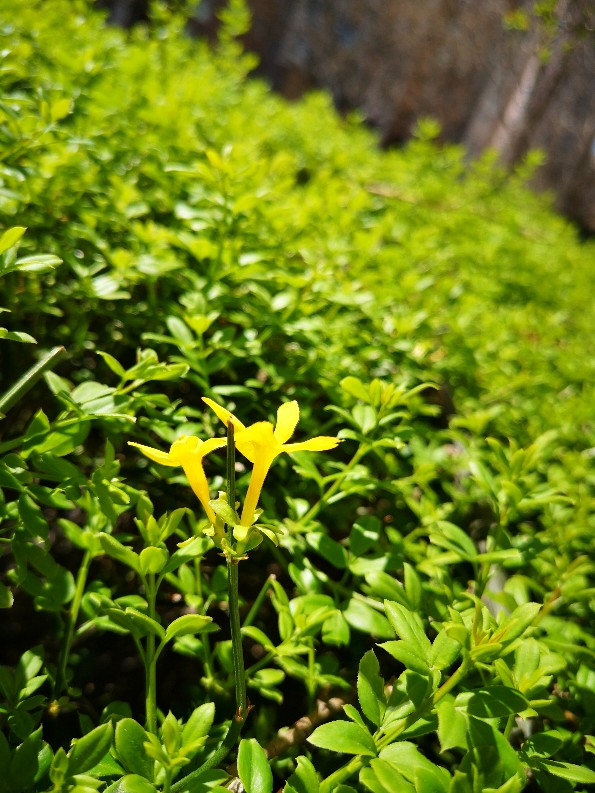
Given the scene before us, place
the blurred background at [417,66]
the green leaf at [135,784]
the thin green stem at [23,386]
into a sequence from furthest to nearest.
A: the blurred background at [417,66] < the thin green stem at [23,386] < the green leaf at [135,784]

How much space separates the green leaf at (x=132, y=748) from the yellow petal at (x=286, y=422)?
1.27 ft

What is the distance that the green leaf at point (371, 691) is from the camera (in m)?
0.71

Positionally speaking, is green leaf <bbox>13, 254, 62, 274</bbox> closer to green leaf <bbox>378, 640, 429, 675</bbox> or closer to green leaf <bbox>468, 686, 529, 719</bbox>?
green leaf <bbox>378, 640, 429, 675</bbox>

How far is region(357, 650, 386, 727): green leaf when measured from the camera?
0.71 m

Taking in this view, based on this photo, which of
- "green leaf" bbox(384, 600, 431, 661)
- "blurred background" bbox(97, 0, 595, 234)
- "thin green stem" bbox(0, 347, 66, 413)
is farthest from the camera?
"blurred background" bbox(97, 0, 595, 234)

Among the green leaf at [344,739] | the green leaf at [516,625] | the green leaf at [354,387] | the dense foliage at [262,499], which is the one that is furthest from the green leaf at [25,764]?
the green leaf at [354,387]

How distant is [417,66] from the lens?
1177cm

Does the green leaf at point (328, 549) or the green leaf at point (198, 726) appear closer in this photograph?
the green leaf at point (198, 726)

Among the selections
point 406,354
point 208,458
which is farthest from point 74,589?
point 406,354

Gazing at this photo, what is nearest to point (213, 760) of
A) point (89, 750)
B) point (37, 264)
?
point (89, 750)

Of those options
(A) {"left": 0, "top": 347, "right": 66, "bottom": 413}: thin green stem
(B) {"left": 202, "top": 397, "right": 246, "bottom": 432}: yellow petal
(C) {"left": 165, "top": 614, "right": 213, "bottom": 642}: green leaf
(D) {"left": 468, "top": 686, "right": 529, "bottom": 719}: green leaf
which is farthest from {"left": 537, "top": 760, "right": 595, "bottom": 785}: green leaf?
(A) {"left": 0, "top": 347, "right": 66, "bottom": 413}: thin green stem

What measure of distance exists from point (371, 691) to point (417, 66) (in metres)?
13.5

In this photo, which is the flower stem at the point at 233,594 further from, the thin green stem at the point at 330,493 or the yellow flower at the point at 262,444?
the thin green stem at the point at 330,493

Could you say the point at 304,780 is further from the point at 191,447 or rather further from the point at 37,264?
the point at 37,264
